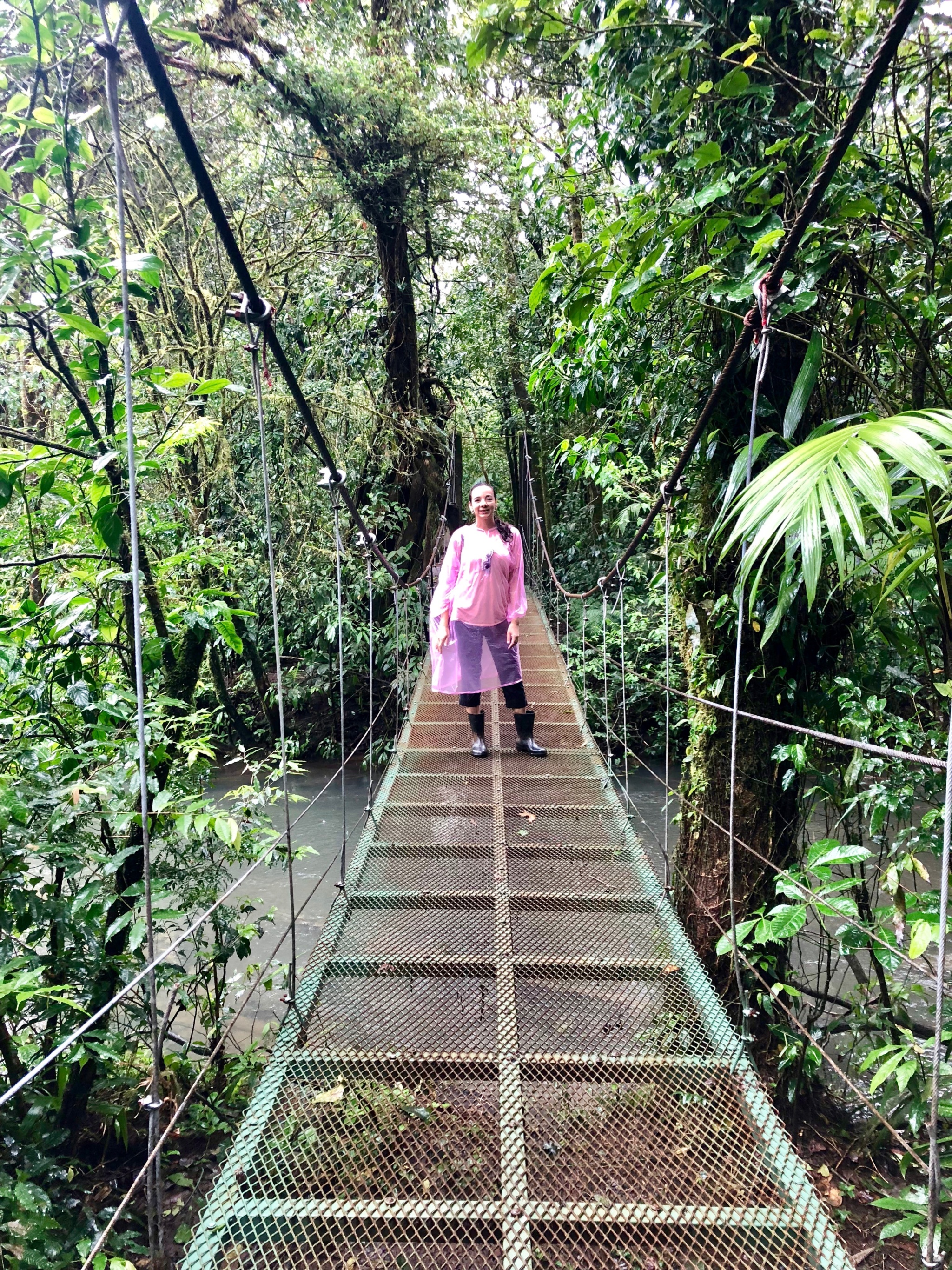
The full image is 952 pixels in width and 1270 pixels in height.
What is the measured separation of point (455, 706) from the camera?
2.92 meters

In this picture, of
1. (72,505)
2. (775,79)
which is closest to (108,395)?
(72,505)

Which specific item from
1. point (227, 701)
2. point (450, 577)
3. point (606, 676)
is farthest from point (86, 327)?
point (227, 701)

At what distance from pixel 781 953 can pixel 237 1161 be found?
1148 millimetres

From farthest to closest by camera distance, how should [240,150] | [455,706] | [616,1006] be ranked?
1. [240,150]
2. [455,706]
3. [616,1006]

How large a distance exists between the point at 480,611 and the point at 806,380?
1.21 meters

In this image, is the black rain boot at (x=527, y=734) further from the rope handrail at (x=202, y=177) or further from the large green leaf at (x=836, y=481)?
the large green leaf at (x=836, y=481)

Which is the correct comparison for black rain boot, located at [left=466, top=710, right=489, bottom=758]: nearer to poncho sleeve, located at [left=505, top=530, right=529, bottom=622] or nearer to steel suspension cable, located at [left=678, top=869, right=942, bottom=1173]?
poncho sleeve, located at [left=505, top=530, right=529, bottom=622]

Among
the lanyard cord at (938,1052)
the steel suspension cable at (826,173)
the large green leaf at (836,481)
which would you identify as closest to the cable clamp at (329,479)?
the steel suspension cable at (826,173)

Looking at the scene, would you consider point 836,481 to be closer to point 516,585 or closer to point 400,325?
point 516,585

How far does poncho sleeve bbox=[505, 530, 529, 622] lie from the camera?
2.16 m

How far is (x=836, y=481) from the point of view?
0.74 meters

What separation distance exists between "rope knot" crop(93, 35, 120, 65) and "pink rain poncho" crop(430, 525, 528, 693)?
1419 millimetres

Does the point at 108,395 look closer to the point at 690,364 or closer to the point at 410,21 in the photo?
the point at 690,364

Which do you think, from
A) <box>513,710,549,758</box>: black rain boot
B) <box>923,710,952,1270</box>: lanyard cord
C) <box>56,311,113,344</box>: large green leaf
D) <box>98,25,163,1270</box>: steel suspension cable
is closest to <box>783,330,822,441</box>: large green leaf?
<box>923,710,952,1270</box>: lanyard cord
